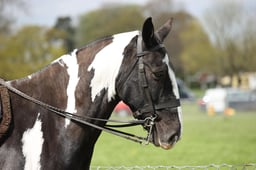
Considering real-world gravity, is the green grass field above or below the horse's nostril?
below

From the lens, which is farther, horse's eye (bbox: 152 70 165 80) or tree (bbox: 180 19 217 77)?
tree (bbox: 180 19 217 77)

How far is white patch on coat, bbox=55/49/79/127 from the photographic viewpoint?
416 cm

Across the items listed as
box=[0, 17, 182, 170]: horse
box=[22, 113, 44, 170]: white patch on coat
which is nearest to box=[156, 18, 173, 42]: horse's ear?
box=[0, 17, 182, 170]: horse

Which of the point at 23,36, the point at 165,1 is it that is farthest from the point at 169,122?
the point at 165,1

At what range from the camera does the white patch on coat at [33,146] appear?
3.96m

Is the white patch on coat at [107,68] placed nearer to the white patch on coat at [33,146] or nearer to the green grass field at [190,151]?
the white patch on coat at [33,146]

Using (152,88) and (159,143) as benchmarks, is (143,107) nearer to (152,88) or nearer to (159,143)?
(152,88)

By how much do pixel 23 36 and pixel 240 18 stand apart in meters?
35.3

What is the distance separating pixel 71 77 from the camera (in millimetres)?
4215

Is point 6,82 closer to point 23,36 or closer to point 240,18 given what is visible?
point 23,36

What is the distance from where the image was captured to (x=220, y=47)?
69750 millimetres

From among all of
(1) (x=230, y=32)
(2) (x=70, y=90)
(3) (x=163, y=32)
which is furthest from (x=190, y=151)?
(1) (x=230, y=32)

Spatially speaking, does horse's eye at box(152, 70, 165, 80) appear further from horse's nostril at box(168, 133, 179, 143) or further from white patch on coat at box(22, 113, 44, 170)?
white patch on coat at box(22, 113, 44, 170)

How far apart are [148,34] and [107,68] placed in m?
0.44
